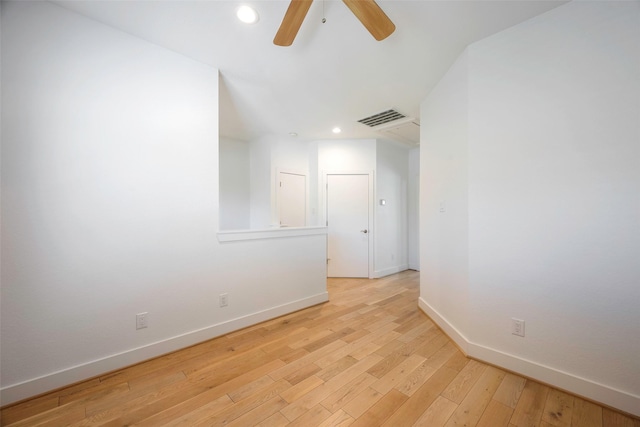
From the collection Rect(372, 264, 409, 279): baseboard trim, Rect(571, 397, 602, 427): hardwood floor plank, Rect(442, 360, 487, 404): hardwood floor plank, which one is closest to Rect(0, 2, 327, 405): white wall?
Rect(442, 360, 487, 404): hardwood floor plank

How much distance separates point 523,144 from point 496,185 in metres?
0.33

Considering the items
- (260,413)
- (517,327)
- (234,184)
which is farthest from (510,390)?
(234,184)

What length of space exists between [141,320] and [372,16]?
8.99 ft

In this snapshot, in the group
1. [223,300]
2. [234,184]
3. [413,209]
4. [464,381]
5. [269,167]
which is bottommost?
[464,381]

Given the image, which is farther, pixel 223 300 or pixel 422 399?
pixel 223 300

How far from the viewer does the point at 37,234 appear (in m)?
1.57

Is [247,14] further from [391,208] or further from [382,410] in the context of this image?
[391,208]

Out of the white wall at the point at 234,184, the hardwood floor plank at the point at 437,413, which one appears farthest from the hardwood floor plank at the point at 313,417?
the white wall at the point at 234,184

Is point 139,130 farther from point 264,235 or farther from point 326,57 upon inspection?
point 326,57

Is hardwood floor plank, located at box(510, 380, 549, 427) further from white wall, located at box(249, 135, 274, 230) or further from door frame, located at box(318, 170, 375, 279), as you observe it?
white wall, located at box(249, 135, 274, 230)

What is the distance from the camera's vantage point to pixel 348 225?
4598 millimetres

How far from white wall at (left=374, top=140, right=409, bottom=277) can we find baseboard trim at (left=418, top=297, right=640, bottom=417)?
8.01ft

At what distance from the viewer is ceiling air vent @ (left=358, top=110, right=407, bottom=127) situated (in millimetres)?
3338

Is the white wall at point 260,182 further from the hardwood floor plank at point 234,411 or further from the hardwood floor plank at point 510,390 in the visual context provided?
the hardwood floor plank at point 510,390
